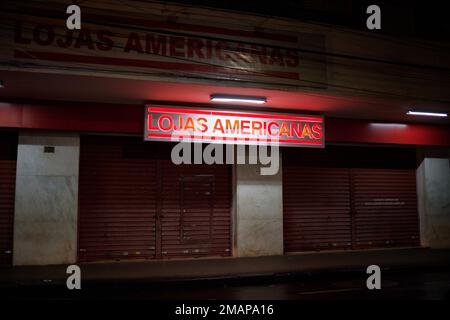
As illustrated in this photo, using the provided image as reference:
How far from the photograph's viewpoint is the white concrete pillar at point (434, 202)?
44.8 ft

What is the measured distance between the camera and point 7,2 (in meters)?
8.35

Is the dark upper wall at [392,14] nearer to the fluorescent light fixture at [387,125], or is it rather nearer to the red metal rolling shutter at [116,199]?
the fluorescent light fixture at [387,125]

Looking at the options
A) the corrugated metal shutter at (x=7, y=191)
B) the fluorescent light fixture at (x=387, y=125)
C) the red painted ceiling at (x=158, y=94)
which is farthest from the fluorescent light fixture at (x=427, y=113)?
the corrugated metal shutter at (x=7, y=191)

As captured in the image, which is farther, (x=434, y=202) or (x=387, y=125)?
(x=434, y=202)

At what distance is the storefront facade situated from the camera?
8.99 metres

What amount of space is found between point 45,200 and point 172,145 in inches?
144

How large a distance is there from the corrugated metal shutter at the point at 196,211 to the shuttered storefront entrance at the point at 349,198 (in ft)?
6.55

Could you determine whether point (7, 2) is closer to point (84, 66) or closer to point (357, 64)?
point (84, 66)

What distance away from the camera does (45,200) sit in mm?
10211

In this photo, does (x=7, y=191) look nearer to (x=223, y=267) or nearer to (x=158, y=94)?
(x=158, y=94)

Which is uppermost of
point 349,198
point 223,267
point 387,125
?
point 387,125

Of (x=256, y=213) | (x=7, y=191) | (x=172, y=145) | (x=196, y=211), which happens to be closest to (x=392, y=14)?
(x=256, y=213)

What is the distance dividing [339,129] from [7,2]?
940 cm

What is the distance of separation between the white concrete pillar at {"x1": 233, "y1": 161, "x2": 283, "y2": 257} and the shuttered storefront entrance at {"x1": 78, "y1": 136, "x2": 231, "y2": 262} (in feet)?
1.51
